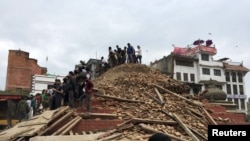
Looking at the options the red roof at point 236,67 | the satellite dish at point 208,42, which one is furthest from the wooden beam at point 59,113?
the red roof at point 236,67

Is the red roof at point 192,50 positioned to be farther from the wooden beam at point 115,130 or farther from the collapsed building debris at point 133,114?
the wooden beam at point 115,130

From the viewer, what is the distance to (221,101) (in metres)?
15.6

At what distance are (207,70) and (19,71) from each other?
28433 mm

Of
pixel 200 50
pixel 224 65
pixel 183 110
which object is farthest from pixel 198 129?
pixel 224 65

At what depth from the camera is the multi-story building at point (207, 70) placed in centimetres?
4359

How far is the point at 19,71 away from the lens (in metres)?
32.6

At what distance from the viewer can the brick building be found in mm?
31992

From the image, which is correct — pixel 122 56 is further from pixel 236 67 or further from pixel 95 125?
pixel 236 67

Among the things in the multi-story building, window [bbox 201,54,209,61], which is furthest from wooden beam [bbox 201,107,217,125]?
window [bbox 201,54,209,61]

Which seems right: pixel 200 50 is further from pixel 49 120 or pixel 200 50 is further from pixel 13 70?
pixel 49 120

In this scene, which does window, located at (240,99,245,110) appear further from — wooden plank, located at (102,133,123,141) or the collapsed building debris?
wooden plank, located at (102,133,123,141)

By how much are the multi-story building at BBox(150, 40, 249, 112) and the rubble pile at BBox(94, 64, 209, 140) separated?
26.5m

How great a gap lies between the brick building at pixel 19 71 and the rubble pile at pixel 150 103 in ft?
63.7

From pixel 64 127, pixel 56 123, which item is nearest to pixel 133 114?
pixel 64 127
